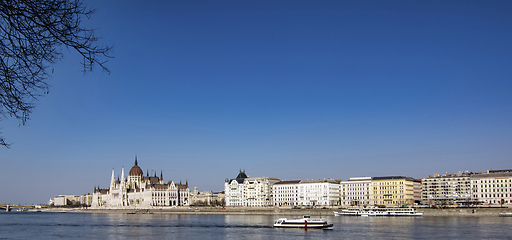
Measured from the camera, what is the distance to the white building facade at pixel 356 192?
11450 cm

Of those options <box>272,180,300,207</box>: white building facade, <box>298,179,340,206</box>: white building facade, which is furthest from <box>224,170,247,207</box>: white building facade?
<box>298,179,340,206</box>: white building facade

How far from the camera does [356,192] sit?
117 metres

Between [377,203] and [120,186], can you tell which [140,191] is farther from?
[377,203]

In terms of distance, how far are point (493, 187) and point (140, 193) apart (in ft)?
339

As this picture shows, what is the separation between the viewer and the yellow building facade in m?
109

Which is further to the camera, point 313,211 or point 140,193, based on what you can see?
point 140,193

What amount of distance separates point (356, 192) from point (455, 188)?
2230cm

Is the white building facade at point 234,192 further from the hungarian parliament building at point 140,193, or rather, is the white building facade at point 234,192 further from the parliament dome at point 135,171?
the parliament dome at point 135,171

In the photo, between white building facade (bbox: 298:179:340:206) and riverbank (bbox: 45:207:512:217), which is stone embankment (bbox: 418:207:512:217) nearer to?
riverbank (bbox: 45:207:512:217)

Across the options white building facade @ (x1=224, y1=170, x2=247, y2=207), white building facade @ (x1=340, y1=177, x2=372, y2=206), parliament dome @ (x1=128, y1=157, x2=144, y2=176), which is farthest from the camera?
parliament dome @ (x1=128, y1=157, x2=144, y2=176)

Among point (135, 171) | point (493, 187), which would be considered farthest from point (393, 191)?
point (135, 171)

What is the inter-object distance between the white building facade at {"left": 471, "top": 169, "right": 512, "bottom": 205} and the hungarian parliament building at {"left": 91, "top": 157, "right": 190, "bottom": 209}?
90.0m

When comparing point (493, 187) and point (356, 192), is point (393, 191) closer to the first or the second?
point (356, 192)

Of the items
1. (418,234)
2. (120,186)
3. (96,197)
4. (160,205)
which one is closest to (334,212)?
(418,234)
